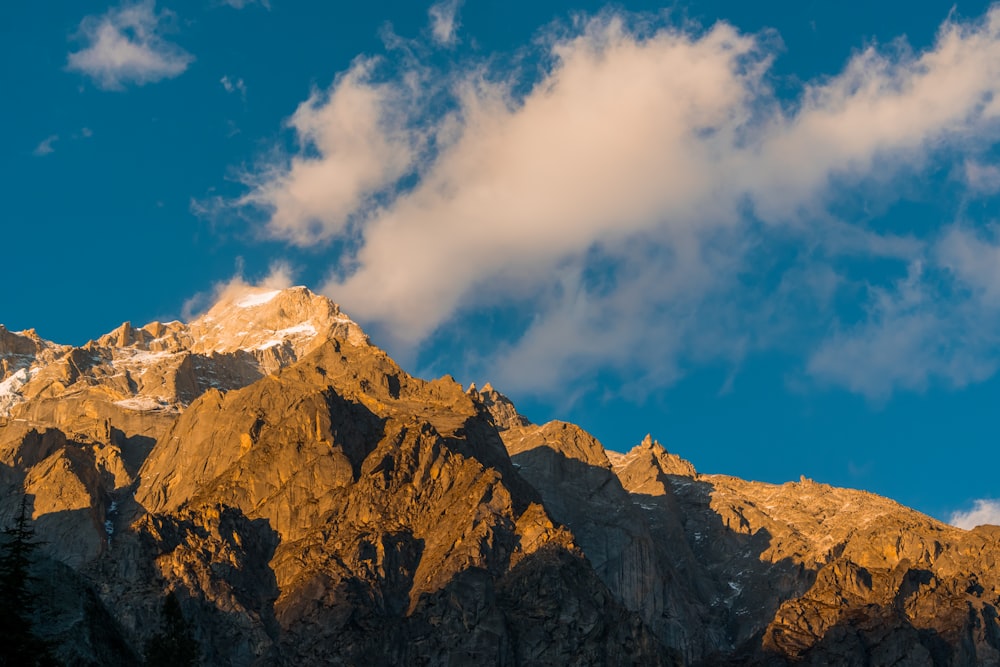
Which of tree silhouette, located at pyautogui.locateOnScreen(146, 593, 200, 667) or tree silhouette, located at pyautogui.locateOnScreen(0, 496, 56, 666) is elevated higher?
tree silhouette, located at pyautogui.locateOnScreen(146, 593, 200, 667)

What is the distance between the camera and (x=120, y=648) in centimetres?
9331

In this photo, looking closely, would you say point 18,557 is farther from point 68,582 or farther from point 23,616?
point 68,582

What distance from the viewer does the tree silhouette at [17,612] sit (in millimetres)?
76375

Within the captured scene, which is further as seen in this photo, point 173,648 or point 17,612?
point 173,648

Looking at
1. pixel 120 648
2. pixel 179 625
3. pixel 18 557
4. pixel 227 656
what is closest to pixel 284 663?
pixel 227 656

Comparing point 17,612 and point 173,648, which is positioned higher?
point 173,648

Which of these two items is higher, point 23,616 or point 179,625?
point 179,625

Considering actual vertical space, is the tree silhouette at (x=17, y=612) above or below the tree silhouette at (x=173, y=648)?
below

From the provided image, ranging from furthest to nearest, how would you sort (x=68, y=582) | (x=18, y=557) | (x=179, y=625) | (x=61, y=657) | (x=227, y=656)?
(x=227, y=656)
(x=179, y=625)
(x=68, y=582)
(x=61, y=657)
(x=18, y=557)

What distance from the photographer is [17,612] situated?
7969cm

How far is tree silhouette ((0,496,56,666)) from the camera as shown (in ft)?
251

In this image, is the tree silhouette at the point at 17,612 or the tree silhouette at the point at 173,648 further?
the tree silhouette at the point at 173,648

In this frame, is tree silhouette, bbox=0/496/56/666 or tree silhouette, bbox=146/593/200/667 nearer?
tree silhouette, bbox=0/496/56/666

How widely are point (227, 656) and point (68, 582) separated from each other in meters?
109
